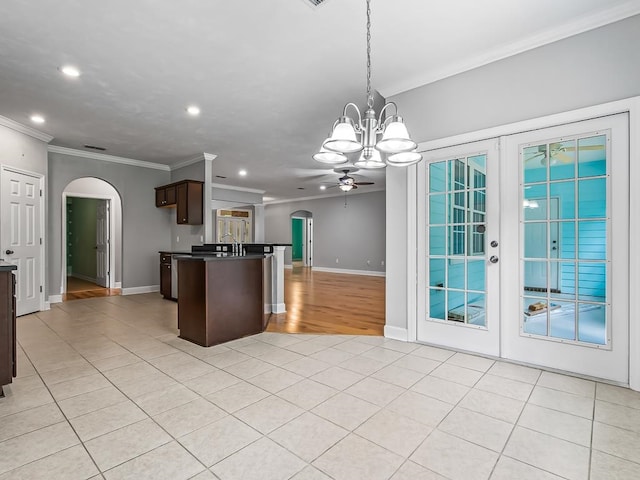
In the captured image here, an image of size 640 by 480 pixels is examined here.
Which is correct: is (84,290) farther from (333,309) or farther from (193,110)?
(333,309)

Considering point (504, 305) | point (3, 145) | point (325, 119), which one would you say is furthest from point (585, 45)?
point (3, 145)

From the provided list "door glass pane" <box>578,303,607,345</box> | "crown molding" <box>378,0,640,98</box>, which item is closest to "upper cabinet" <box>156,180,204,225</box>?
"crown molding" <box>378,0,640,98</box>

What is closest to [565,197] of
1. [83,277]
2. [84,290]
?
[84,290]

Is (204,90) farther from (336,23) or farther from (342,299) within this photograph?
(342,299)

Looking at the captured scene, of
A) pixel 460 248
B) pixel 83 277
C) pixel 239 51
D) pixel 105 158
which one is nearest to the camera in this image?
pixel 239 51

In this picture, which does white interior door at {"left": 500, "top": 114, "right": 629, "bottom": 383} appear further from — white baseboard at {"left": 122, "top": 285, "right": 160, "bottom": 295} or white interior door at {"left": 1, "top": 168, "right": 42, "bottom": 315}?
white baseboard at {"left": 122, "top": 285, "right": 160, "bottom": 295}

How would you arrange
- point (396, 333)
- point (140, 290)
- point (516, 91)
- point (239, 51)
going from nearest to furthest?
point (516, 91), point (239, 51), point (396, 333), point (140, 290)

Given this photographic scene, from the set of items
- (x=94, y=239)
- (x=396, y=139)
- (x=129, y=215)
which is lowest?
(x=94, y=239)

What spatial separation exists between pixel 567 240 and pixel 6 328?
4349 millimetres

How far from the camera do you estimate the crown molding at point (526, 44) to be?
249cm

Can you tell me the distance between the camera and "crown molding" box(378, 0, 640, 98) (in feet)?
8.17

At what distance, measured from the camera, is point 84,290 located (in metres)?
7.55

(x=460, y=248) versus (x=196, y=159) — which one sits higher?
(x=196, y=159)

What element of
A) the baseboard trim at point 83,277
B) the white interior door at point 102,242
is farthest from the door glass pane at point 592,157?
the baseboard trim at point 83,277
